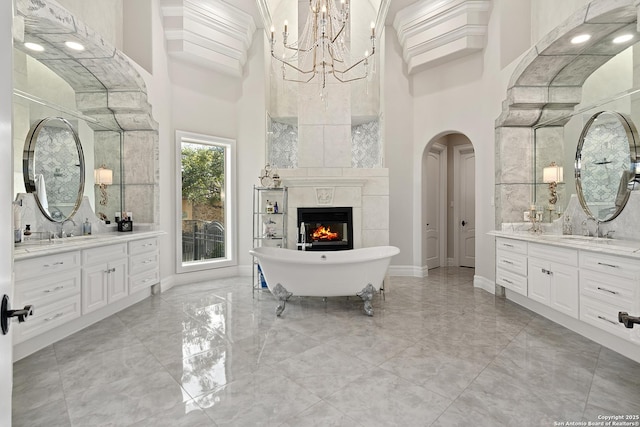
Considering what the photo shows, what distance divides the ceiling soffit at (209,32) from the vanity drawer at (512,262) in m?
5.06

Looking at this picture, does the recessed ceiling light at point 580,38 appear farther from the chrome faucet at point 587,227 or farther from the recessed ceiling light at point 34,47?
the recessed ceiling light at point 34,47

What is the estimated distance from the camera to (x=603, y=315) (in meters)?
2.55

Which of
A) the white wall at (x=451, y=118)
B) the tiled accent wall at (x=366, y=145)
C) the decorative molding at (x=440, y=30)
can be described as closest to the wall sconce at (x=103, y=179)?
the tiled accent wall at (x=366, y=145)

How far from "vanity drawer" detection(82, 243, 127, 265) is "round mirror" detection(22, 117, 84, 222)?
72 cm

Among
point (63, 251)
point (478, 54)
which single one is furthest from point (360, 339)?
point (478, 54)

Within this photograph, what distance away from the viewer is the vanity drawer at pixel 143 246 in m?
3.81

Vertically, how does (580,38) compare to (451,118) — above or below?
above

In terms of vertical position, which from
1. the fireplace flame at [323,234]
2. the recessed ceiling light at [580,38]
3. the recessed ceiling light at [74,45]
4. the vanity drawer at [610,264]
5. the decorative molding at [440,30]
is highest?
the decorative molding at [440,30]

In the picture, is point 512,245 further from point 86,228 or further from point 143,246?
point 86,228

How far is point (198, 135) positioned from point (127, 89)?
1.22 metres

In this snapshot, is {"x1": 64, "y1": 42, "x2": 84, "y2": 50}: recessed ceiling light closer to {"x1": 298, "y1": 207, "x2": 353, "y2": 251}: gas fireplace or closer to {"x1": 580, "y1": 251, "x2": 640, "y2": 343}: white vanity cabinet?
{"x1": 298, "y1": 207, "x2": 353, "y2": 251}: gas fireplace

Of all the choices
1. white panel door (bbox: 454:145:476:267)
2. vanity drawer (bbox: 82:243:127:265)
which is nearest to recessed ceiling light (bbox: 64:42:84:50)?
vanity drawer (bbox: 82:243:127:265)

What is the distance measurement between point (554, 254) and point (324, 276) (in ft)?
7.83

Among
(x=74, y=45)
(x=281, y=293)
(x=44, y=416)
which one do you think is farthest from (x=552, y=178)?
(x=74, y=45)
